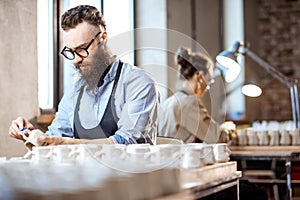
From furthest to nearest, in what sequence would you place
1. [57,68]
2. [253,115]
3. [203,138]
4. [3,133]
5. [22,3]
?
[253,115]
[203,138]
[57,68]
[22,3]
[3,133]

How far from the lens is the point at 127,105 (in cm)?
270

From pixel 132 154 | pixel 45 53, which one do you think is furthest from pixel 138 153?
pixel 45 53

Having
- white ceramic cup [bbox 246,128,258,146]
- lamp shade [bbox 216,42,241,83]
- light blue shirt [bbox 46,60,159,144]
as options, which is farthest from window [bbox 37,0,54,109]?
white ceramic cup [bbox 246,128,258,146]

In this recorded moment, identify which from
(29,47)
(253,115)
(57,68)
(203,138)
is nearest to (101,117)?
(29,47)

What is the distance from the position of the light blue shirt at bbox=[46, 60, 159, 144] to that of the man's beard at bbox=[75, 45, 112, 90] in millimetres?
37

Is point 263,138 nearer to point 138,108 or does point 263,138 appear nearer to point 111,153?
point 138,108

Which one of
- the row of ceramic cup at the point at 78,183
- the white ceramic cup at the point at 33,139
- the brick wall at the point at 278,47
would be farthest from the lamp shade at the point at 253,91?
the row of ceramic cup at the point at 78,183

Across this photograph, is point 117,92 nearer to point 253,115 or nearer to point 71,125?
point 71,125

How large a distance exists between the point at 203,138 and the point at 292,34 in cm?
433

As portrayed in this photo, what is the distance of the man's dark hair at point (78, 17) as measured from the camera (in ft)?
8.89

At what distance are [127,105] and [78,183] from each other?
5.15 ft

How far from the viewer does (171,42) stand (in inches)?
225

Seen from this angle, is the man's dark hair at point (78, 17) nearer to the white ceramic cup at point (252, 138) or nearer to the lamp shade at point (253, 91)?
the white ceramic cup at point (252, 138)

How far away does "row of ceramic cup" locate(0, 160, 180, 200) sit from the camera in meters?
1.05
